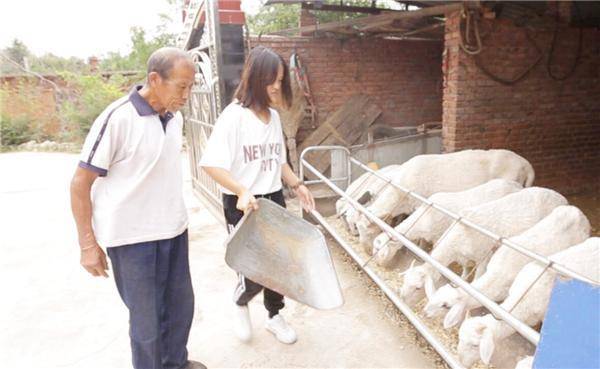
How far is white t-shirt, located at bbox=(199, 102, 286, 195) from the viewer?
2107 millimetres

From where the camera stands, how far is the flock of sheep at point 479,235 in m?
2.25

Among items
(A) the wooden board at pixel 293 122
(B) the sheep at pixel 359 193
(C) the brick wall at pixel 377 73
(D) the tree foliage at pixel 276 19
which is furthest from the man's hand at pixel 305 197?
(D) the tree foliage at pixel 276 19

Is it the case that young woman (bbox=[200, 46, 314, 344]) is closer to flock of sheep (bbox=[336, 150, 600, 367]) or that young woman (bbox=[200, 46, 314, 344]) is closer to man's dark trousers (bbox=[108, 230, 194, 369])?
man's dark trousers (bbox=[108, 230, 194, 369])

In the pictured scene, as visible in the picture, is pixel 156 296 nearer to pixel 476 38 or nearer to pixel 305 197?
pixel 305 197

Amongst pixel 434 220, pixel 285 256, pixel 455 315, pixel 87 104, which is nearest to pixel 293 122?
pixel 434 220

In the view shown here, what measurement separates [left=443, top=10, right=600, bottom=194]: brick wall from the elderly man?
3728 millimetres

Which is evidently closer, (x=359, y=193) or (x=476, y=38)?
(x=359, y=193)

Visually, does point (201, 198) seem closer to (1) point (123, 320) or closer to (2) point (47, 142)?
(1) point (123, 320)

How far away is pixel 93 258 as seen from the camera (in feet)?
5.79

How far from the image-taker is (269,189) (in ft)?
7.63

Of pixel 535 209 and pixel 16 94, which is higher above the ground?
pixel 16 94

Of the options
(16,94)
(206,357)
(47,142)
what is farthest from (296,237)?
(16,94)

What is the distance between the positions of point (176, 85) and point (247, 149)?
562 millimetres

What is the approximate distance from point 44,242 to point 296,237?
3.62m
